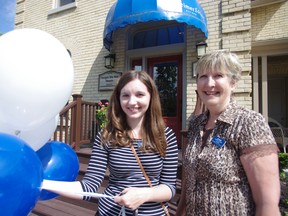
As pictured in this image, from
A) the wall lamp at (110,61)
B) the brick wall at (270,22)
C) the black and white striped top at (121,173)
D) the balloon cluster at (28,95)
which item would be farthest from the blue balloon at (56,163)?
the brick wall at (270,22)

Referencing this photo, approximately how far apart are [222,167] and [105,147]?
2.10 feet

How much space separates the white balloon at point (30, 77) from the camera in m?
1.30

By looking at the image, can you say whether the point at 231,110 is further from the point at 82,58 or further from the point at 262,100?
the point at 82,58

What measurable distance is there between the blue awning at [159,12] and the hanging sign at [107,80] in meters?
1.54

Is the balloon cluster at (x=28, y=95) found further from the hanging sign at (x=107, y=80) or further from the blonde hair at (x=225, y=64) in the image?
the hanging sign at (x=107, y=80)

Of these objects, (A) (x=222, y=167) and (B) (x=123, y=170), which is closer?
(A) (x=222, y=167)

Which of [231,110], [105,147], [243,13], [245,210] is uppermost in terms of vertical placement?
[243,13]

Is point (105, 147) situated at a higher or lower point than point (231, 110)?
lower

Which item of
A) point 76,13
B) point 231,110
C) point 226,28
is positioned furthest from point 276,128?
point 76,13

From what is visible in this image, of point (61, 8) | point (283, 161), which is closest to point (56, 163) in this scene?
point (283, 161)

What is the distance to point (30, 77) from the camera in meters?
1.31

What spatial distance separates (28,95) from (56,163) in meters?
0.58

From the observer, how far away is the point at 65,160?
173cm

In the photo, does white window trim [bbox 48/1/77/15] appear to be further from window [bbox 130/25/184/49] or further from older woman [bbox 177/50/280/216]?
older woman [bbox 177/50/280/216]
